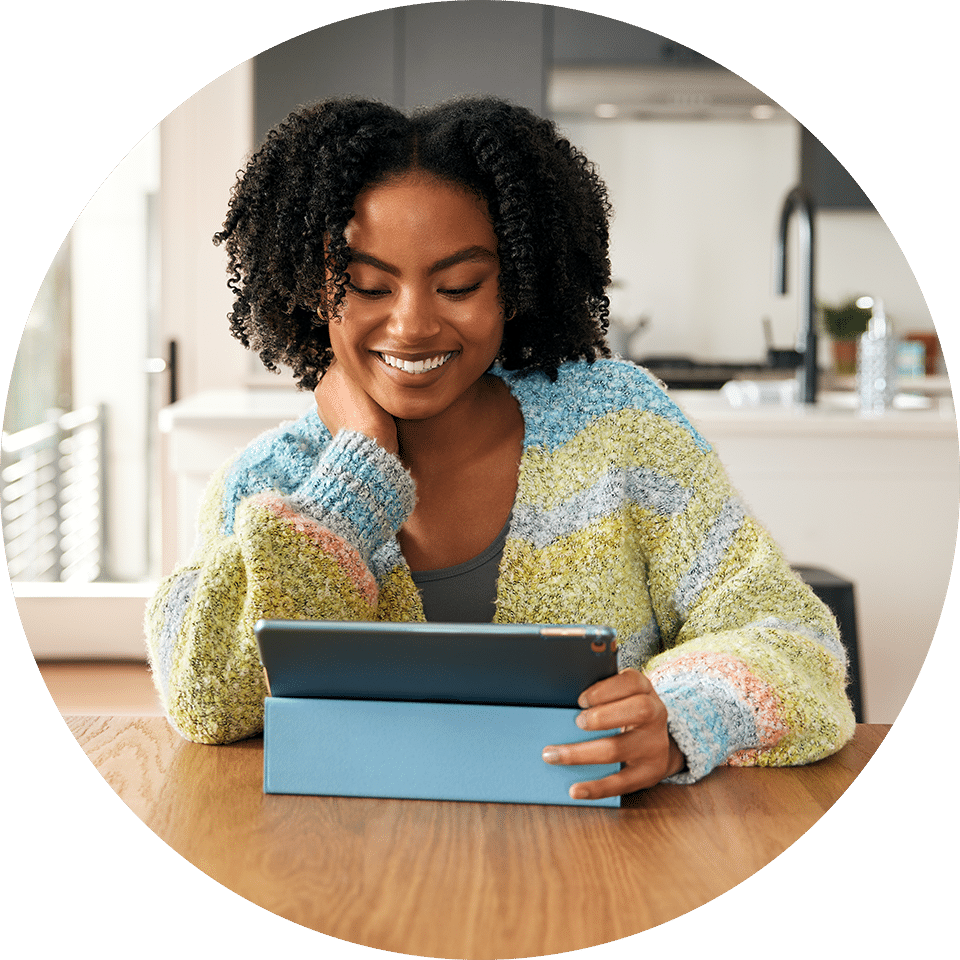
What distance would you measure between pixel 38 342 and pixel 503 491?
3.02 meters

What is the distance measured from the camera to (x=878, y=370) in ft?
8.20

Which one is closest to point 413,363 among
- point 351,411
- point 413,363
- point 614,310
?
point 413,363

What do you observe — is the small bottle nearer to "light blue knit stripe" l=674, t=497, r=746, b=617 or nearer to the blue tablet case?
"light blue knit stripe" l=674, t=497, r=746, b=617

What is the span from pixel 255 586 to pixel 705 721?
403mm

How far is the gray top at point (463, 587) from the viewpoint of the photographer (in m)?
1.17

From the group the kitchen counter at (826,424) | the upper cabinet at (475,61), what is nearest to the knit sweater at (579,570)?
the kitchen counter at (826,424)

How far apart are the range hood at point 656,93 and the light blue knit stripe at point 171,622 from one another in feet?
11.6

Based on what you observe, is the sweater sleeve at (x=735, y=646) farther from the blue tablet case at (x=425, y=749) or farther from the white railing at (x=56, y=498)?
the white railing at (x=56, y=498)

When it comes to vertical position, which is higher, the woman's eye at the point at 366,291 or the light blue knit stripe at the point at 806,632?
the woman's eye at the point at 366,291

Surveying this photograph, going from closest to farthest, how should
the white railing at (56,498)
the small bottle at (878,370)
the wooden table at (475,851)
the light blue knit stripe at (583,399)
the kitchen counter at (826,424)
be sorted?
the wooden table at (475,851) → the light blue knit stripe at (583,399) → the kitchen counter at (826,424) → the small bottle at (878,370) → the white railing at (56,498)

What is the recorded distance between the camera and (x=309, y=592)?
964 mm

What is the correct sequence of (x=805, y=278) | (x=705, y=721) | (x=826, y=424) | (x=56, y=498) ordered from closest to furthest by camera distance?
(x=705, y=721), (x=826, y=424), (x=805, y=278), (x=56, y=498)

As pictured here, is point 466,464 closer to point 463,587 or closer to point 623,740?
point 463,587

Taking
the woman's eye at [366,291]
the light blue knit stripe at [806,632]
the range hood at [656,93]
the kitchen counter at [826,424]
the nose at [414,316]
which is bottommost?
the light blue knit stripe at [806,632]
